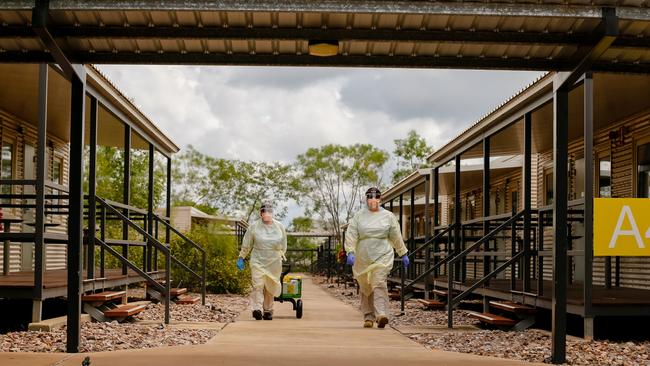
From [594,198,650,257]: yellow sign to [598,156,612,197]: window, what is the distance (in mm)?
7411

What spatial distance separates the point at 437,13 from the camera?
6.89 metres

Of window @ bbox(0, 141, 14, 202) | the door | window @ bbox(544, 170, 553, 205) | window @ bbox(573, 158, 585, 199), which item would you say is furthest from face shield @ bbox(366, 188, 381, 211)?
window @ bbox(544, 170, 553, 205)

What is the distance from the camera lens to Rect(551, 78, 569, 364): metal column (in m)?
7.84

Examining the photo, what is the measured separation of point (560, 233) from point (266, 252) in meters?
6.04

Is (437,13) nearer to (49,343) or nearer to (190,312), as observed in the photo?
(49,343)

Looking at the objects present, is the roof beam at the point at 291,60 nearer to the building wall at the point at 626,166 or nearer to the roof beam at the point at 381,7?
the roof beam at the point at 381,7

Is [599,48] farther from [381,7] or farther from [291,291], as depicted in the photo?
[291,291]

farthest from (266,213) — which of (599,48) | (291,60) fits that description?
(599,48)

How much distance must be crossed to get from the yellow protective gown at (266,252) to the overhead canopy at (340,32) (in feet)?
17.8

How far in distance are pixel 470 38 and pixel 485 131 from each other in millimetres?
6953

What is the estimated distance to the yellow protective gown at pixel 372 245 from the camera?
11.7 m

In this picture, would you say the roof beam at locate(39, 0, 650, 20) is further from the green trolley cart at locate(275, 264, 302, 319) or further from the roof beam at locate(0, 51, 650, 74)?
the green trolley cart at locate(275, 264, 302, 319)

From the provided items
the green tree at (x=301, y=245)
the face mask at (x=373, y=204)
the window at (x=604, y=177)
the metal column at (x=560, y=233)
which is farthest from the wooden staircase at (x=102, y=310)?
the green tree at (x=301, y=245)

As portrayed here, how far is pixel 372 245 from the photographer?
11.7 metres
